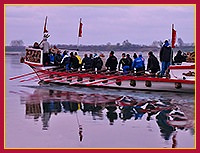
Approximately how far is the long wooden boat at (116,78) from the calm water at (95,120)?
43 cm

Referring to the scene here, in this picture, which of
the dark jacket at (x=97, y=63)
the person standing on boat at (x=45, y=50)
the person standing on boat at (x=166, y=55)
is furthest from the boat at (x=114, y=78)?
the person standing on boat at (x=166, y=55)

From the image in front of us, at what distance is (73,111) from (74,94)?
13.0ft

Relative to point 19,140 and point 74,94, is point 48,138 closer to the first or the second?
point 19,140

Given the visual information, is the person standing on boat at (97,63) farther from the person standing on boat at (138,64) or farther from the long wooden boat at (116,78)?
the person standing on boat at (138,64)

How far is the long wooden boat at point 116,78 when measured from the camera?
51.8ft

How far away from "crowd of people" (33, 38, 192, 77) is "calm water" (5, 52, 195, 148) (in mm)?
1351

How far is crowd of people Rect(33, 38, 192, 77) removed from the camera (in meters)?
16.9

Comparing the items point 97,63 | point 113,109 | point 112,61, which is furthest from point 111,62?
point 113,109

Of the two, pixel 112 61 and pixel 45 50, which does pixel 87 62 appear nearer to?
pixel 112 61

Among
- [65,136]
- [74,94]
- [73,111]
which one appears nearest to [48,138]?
[65,136]

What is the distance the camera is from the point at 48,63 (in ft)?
68.3

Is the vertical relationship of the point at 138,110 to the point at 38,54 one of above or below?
below

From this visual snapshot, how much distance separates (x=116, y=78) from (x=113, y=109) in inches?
190

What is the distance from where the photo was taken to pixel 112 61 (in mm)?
18750
